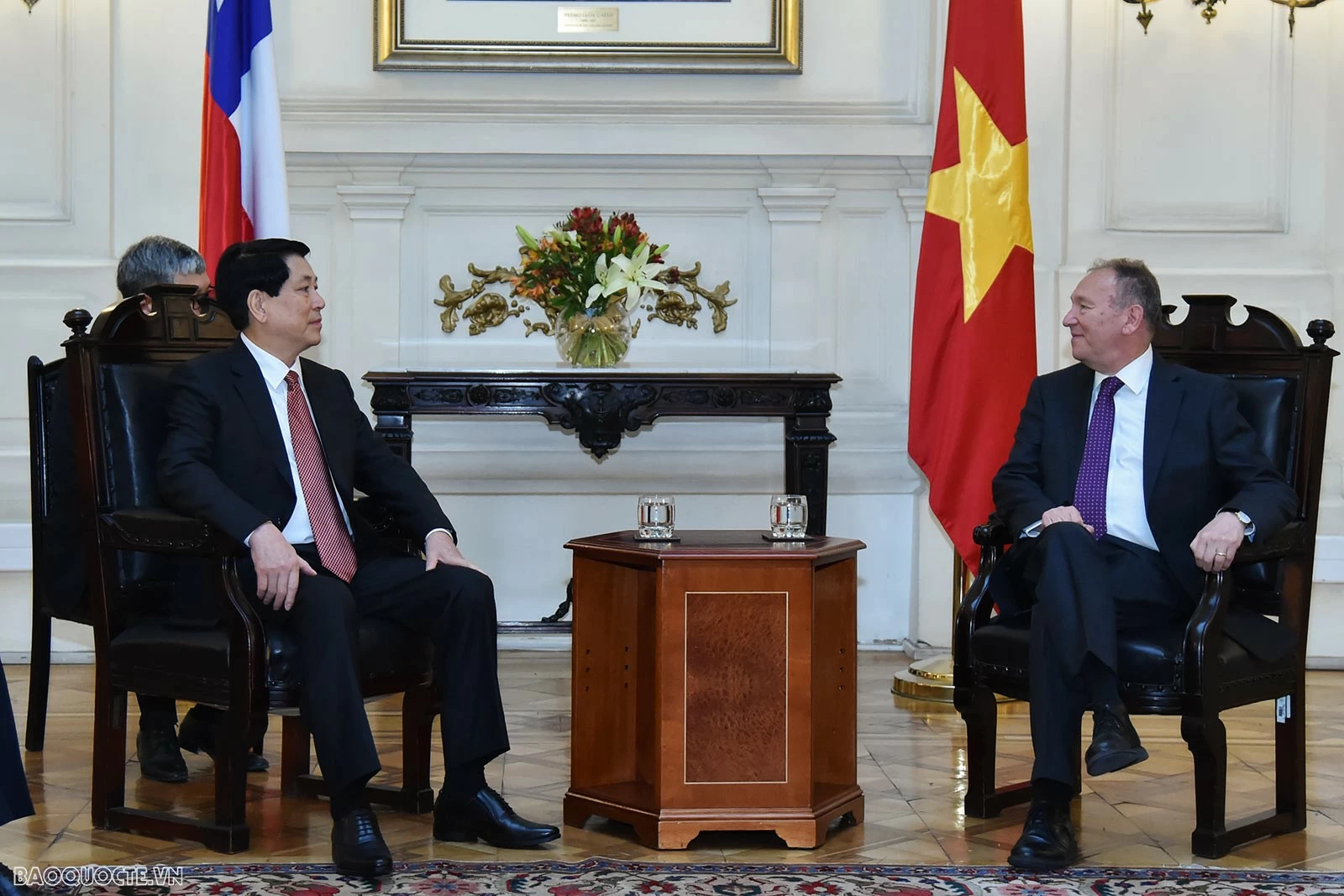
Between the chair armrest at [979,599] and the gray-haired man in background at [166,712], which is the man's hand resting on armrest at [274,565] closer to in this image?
the gray-haired man in background at [166,712]

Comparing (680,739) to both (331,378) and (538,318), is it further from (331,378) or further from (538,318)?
(538,318)

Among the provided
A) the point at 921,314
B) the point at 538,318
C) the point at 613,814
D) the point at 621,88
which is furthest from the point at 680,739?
the point at 621,88

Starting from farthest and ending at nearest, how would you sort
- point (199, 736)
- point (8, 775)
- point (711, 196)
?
point (711, 196), point (199, 736), point (8, 775)

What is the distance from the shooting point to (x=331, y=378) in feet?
11.7

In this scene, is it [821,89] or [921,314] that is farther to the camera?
[821,89]

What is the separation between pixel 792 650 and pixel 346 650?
3.03 feet

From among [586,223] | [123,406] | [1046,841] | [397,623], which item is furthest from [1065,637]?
[586,223]

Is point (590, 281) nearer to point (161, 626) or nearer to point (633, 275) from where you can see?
point (633, 275)

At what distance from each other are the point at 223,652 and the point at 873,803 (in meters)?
1.55

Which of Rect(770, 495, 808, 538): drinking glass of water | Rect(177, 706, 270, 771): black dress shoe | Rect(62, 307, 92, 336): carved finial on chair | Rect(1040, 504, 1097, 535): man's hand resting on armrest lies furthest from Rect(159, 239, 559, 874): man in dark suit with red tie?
Rect(1040, 504, 1097, 535): man's hand resting on armrest

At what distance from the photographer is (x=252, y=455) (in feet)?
10.8

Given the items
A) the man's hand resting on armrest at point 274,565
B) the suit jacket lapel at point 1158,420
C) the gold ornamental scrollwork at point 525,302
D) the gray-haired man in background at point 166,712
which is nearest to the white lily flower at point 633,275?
the gold ornamental scrollwork at point 525,302

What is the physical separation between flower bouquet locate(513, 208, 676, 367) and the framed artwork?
2.75 ft

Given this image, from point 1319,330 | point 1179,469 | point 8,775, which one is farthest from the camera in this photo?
point 1319,330
